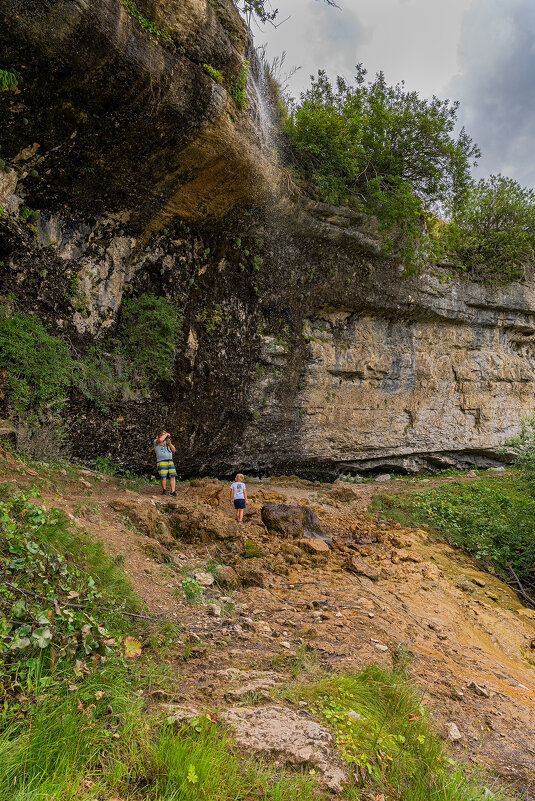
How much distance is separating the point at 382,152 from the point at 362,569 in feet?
37.6

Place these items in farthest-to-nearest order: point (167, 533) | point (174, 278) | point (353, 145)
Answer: point (353, 145) < point (174, 278) < point (167, 533)

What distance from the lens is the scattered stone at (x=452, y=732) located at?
113 inches

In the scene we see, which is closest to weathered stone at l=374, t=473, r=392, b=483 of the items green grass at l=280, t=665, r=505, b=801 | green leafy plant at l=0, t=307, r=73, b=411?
green leafy plant at l=0, t=307, r=73, b=411

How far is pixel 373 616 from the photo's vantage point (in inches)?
176

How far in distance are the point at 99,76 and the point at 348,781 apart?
803 centimetres

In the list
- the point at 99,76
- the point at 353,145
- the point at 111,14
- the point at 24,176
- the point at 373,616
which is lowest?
the point at 373,616

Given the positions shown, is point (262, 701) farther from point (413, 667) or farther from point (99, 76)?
point (99, 76)

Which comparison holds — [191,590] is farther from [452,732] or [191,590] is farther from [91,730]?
[452,732]

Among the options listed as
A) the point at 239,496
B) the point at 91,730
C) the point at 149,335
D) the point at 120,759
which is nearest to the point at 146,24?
the point at 149,335

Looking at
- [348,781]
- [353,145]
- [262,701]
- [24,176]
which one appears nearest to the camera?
[348,781]

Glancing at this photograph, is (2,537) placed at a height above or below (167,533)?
above

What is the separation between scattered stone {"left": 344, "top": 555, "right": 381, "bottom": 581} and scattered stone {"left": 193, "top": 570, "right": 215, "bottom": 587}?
236 centimetres

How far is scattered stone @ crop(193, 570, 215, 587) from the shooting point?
4594mm

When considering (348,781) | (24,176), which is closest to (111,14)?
(24,176)
